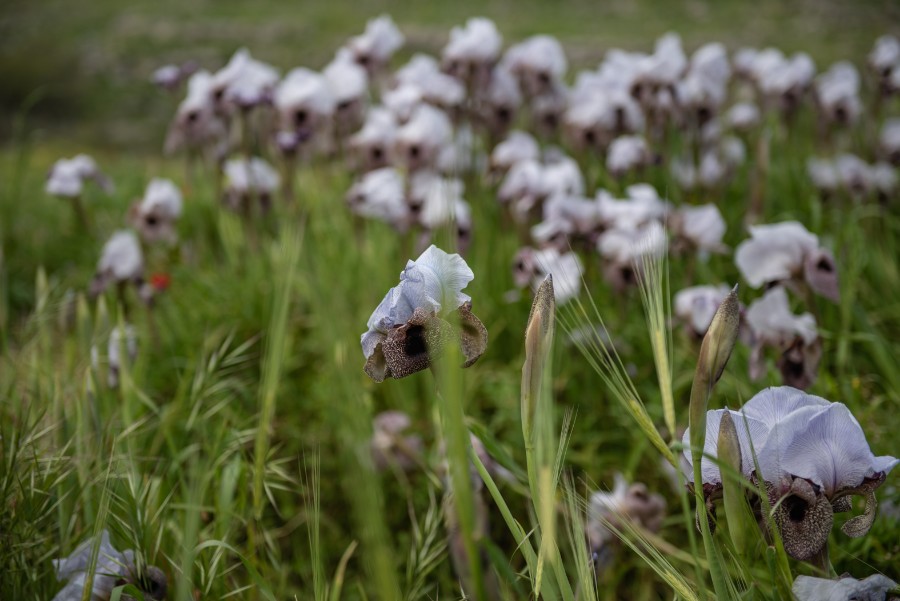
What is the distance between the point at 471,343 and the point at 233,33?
39.9 m

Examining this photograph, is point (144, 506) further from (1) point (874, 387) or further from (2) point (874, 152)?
(2) point (874, 152)

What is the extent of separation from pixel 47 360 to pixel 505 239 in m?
1.82

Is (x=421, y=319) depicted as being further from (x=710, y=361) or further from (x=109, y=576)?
(x=109, y=576)

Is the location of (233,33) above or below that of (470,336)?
below

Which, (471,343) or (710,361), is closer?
(710,361)

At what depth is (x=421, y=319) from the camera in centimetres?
94

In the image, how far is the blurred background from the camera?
2327cm

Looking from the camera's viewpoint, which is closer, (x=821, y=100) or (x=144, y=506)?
(x=144, y=506)

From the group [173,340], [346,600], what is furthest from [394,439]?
[173,340]

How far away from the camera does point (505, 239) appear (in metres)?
3.19

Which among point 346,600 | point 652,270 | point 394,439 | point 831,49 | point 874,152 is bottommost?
point 831,49

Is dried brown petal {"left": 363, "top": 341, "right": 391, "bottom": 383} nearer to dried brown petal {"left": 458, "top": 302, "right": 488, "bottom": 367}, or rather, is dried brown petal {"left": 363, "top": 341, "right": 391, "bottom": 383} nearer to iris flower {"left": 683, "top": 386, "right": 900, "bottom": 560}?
dried brown petal {"left": 458, "top": 302, "right": 488, "bottom": 367}

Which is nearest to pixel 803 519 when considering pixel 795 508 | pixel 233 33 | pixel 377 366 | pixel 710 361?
pixel 795 508

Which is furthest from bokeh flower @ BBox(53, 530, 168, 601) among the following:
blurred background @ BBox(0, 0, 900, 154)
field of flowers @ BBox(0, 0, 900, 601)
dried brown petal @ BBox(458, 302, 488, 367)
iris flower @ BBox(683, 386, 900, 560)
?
blurred background @ BBox(0, 0, 900, 154)
